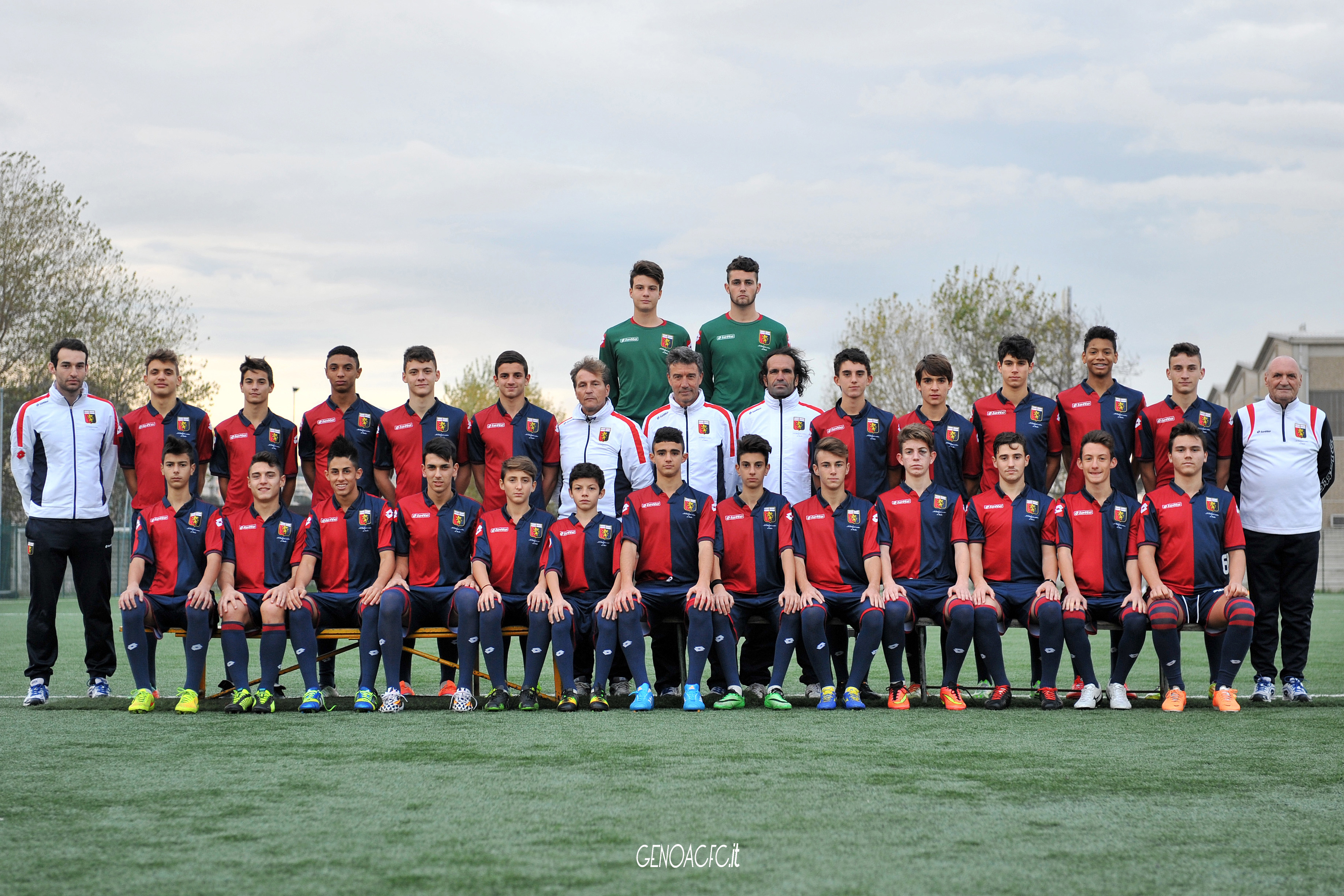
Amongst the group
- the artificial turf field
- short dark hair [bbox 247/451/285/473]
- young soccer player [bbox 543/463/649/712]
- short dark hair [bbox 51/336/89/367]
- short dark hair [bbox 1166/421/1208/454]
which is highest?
short dark hair [bbox 51/336/89/367]

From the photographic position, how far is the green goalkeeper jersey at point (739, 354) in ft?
25.4

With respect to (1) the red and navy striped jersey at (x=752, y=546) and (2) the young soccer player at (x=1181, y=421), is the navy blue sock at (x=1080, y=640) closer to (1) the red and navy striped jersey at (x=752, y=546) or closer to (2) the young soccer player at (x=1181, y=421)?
(2) the young soccer player at (x=1181, y=421)

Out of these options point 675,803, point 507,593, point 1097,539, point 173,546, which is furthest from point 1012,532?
point 173,546

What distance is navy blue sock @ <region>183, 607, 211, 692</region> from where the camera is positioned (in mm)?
6422

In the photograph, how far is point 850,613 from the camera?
655cm

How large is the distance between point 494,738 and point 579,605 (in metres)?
1.61

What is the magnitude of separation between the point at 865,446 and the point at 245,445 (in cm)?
372

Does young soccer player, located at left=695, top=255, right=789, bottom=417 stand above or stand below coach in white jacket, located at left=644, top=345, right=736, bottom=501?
above

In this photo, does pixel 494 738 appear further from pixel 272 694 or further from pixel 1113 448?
pixel 1113 448

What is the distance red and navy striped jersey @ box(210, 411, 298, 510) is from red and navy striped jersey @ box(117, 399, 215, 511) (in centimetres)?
12

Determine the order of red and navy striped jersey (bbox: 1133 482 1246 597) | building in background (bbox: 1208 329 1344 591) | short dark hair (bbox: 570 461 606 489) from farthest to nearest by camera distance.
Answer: building in background (bbox: 1208 329 1344 591) → short dark hair (bbox: 570 461 606 489) → red and navy striped jersey (bbox: 1133 482 1246 597)

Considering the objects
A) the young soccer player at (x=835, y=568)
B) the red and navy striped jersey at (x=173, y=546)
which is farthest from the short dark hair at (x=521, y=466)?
the red and navy striped jersey at (x=173, y=546)

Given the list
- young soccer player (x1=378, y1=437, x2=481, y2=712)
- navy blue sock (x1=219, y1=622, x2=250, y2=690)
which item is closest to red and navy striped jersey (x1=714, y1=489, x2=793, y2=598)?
young soccer player (x1=378, y1=437, x2=481, y2=712)

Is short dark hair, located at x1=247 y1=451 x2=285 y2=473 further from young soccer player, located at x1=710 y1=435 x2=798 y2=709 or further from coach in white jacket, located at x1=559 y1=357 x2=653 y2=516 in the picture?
young soccer player, located at x1=710 y1=435 x2=798 y2=709
